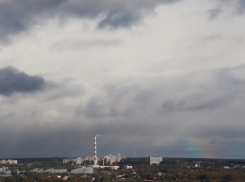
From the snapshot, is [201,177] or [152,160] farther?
[152,160]

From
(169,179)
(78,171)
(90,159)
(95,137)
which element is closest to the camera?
(169,179)

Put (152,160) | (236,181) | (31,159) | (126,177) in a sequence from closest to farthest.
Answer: (236,181)
(126,177)
(152,160)
(31,159)

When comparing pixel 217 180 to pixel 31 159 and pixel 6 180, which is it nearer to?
pixel 6 180

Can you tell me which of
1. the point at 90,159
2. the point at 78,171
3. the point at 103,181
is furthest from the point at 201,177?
the point at 90,159

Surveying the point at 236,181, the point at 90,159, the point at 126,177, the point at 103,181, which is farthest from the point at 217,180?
the point at 90,159

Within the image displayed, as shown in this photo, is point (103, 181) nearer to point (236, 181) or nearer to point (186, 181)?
point (186, 181)

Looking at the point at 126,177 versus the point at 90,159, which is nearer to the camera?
the point at 126,177

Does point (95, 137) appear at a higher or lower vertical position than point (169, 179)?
higher

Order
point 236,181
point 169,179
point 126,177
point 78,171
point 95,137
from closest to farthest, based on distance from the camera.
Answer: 1. point 236,181
2. point 169,179
3. point 126,177
4. point 78,171
5. point 95,137

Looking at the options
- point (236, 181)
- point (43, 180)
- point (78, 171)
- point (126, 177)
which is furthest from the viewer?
point (78, 171)
